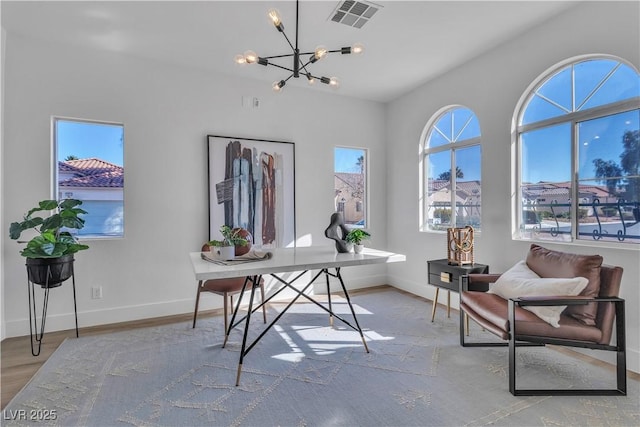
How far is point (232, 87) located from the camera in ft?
12.5

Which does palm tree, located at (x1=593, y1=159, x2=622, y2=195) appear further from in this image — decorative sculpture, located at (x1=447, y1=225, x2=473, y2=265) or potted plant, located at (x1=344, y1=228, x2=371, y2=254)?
potted plant, located at (x1=344, y1=228, x2=371, y2=254)

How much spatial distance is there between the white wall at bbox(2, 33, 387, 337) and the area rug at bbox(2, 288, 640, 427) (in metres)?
0.57

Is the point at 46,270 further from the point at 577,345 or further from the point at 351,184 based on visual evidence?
the point at 577,345

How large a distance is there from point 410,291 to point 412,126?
2.27 meters

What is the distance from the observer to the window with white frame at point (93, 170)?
10.4ft

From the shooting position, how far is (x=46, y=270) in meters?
2.59

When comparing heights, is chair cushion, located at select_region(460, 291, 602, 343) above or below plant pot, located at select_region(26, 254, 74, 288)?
below

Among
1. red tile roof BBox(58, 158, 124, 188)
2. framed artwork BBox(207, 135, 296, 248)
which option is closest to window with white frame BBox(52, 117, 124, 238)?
red tile roof BBox(58, 158, 124, 188)

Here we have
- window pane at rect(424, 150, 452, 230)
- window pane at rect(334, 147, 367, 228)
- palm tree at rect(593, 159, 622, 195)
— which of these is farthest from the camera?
window pane at rect(334, 147, 367, 228)

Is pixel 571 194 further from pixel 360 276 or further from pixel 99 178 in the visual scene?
pixel 99 178

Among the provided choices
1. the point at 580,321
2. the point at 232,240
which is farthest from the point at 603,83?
the point at 232,240

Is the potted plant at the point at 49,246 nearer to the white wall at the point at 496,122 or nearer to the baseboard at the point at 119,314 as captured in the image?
the baseboard at the point at 119,314

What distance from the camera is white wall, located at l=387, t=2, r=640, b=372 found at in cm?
236

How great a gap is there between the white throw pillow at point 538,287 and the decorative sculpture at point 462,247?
601 mm
